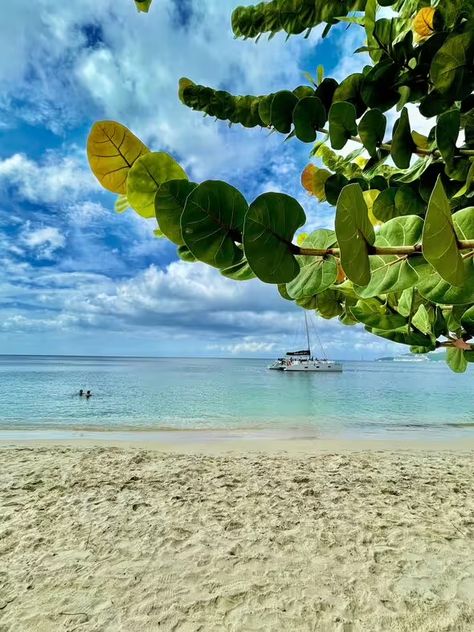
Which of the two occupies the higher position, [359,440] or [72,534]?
[72,534]

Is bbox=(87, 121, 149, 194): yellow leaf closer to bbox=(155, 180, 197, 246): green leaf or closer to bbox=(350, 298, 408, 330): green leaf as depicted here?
bbox=(155, 180, 197, 246): green leaf

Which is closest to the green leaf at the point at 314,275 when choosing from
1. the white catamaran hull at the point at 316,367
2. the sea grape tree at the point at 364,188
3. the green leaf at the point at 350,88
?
the sea grape tree at the point at 364,188

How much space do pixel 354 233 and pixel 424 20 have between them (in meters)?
0.75

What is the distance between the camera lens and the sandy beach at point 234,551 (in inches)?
111

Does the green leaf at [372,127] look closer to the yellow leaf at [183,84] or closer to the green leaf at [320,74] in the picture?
the green leaf at [320,74]

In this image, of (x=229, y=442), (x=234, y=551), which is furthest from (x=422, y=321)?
(x=229, y=442)

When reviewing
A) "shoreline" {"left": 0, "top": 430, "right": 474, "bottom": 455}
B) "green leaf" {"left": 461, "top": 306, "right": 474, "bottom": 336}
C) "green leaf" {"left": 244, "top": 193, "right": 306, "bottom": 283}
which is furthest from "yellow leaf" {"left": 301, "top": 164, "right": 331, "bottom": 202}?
"shoreline" {"left": 0, "top": 430, "right": 474, "bottom": 455}

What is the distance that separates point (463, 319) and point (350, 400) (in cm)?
2406

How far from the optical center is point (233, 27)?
995 millimetres

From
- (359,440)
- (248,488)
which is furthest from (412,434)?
(248,488)

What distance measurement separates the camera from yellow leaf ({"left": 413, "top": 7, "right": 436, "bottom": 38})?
85 cm

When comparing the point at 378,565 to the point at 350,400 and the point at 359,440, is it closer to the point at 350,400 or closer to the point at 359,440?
the point at 359,440

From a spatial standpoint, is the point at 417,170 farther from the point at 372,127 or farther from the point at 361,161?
the point at 361,161

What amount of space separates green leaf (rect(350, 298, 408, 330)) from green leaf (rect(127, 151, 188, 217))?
56cm
